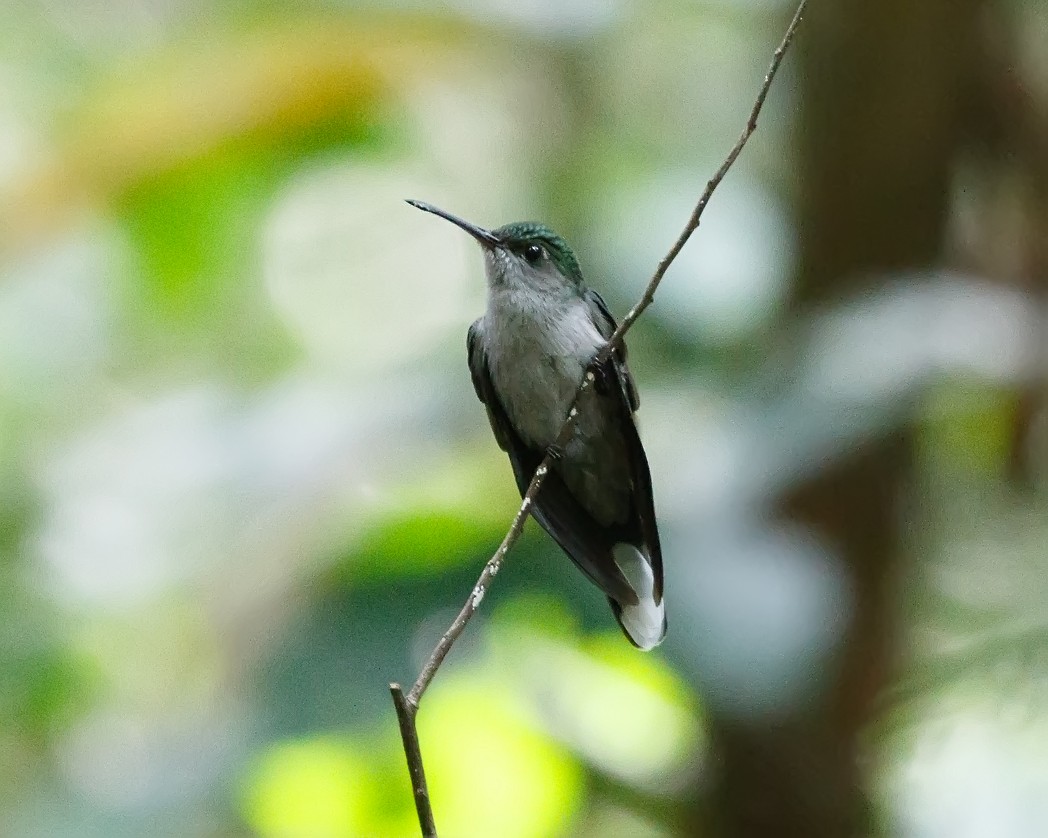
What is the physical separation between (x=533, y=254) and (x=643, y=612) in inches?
33.5

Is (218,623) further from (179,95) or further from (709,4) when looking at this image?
(709,4)

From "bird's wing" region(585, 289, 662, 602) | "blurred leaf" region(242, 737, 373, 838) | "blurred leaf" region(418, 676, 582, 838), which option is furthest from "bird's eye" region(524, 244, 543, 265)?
"blurred leaf" region(242, 737, 373, 838)

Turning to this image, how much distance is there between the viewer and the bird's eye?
2738 millimetres

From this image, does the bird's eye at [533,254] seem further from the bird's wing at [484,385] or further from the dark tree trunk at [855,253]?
the dark tree trunk at [855,253]

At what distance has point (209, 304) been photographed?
482cm

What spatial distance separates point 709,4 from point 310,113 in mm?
1803

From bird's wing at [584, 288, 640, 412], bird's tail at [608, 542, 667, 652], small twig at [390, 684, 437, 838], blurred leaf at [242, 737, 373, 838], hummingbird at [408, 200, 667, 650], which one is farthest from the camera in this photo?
blurred leaf at [242, 737, 373, 838]

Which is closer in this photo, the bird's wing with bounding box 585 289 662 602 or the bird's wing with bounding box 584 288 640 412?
the bird's wing with bounding box 585 289 662 602

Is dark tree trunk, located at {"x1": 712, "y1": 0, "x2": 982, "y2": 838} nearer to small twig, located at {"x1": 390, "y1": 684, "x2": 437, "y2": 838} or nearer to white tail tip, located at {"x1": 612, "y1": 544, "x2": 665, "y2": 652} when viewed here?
white tail tip, located at {"x1": 612, "y1": 544, "x2": 665, "y2": 652}

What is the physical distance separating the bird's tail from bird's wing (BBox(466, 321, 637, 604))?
0.07 feet

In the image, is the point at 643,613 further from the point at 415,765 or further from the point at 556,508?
the point at 415,765

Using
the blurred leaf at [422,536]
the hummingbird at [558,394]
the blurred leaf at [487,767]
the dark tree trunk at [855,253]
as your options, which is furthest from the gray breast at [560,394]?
the blurred leaf at [487,767]

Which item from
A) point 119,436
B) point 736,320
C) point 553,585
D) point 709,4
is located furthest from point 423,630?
point 709,4

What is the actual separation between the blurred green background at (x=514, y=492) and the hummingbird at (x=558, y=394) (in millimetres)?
126
